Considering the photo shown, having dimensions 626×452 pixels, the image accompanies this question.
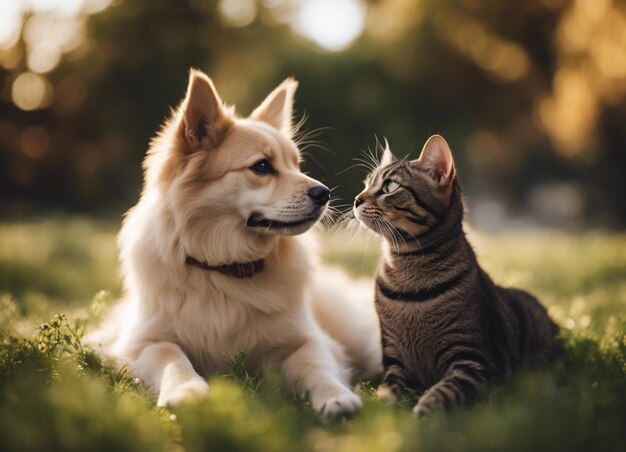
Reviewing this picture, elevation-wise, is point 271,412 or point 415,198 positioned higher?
point 415,198

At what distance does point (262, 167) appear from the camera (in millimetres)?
3135

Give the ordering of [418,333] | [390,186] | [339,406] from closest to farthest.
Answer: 1. [339,406]
2. [418,333]
3. [390,186]

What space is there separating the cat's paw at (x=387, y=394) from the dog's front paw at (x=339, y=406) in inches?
7.7

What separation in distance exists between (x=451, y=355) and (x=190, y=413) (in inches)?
49.8

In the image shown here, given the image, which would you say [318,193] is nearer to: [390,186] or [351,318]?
[390,186]

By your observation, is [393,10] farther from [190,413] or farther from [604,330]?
[190,413]

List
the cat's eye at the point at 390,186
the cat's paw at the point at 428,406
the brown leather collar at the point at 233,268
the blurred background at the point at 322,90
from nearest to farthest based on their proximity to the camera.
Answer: the cat's paw at the point at 428,406, the cat's eye at the point at 390,186, the brown leather collar at the point at 233,268, the blurred background at the point at 322,90

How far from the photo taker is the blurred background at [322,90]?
12.5m

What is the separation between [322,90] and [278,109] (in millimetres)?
11067

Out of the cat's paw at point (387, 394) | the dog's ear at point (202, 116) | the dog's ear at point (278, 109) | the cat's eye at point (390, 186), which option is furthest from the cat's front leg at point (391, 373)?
the dog's ear at point (278, 109)

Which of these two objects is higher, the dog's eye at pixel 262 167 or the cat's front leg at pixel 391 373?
the dog's eye at pixel 262 167

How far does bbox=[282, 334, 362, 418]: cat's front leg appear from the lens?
92.8 inches

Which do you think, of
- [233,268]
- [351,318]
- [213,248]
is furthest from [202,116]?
[351,318]

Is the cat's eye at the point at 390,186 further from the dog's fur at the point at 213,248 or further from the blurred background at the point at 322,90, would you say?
the blurred background at the point at 322,90
